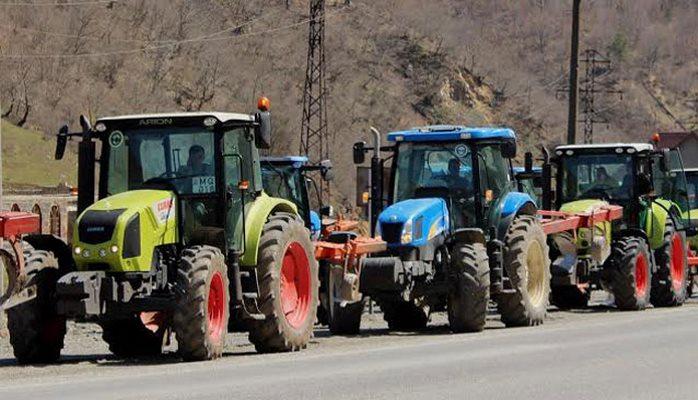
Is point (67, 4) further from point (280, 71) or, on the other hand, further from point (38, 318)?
point (38, 318)

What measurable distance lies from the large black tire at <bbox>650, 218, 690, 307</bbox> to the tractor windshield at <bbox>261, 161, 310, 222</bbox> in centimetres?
670

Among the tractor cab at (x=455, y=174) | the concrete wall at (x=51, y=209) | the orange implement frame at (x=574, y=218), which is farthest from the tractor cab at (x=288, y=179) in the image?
the concrete wall at (x=51, y=209)

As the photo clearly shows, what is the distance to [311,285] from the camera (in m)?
18.1

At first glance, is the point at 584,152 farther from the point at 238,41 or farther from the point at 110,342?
the point at 238,41

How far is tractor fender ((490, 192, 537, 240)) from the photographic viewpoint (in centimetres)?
2145

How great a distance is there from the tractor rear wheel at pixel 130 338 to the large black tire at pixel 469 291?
13.8 ft

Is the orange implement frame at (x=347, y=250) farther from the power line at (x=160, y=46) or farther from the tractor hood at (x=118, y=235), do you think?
the power line at (x=160, y=46)

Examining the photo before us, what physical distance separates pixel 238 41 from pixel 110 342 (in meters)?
→ 58.6

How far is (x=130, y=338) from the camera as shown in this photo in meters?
17.8

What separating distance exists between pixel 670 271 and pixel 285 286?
11.5m

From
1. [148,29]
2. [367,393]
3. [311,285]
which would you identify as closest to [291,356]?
[311,285]

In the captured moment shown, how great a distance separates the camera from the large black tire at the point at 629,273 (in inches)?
1013

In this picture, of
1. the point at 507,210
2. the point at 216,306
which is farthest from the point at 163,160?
the point at 507,210

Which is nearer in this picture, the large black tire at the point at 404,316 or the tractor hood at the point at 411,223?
the tractor hood at the point at 411,223
